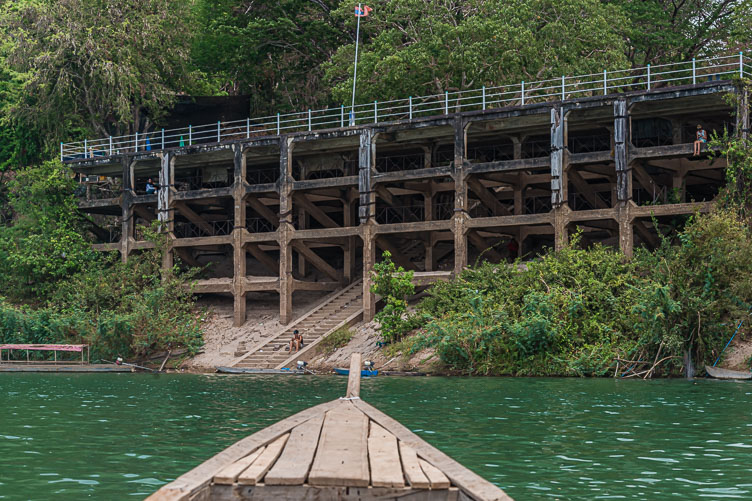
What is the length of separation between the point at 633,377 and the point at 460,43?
2245 centimetres

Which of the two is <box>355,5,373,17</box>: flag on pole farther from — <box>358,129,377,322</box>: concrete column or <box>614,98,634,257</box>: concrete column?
<box>614,98,634,257</box>: concrete column

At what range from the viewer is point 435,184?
166 feet

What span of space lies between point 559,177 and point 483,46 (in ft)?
31.6

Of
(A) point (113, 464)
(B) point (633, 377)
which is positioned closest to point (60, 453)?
(A) point (113, 464)

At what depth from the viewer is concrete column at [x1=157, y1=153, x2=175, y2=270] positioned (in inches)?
2082

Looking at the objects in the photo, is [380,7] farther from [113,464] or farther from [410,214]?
[113,464]

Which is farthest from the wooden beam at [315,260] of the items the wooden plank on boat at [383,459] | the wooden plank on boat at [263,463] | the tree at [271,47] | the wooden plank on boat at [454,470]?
the wooden plank on boat at [263,463]

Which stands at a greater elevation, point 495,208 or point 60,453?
point 495,208

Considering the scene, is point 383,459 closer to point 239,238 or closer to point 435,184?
point 435,184

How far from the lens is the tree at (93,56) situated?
55.9 meters

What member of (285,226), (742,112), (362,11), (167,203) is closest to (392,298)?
(285,226)

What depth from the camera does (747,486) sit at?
12.7 metres

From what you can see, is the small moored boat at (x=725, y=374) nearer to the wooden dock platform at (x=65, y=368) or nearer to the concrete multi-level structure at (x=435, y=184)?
the concrete multi-level structure at (x=435, y=184)

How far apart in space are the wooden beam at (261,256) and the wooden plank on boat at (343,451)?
3946 centimetres
